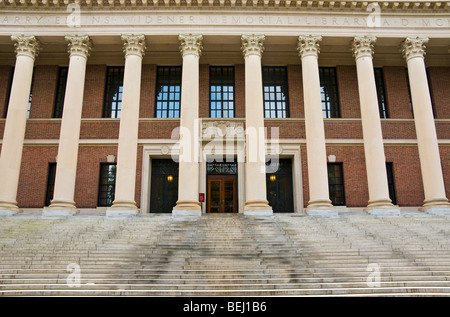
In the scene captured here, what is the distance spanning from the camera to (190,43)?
21266 millimetres

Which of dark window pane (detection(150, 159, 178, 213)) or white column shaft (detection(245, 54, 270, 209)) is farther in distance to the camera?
dark window pane (detection(150, 159, 178, 213))

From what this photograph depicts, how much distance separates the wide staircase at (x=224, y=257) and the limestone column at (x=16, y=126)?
2.81 m

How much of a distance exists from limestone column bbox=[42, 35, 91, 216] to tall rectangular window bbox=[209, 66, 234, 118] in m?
8.19

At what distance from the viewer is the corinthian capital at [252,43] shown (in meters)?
21.2

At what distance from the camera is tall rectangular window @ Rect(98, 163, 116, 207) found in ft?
76.2

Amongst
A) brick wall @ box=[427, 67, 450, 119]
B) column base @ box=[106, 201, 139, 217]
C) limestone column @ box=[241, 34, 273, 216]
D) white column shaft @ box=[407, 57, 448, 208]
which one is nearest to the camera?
column base @ box=[106, 201, 139, 217]

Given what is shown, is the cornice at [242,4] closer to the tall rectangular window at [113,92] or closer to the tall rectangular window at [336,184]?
the tall rectangular window at [113,92]

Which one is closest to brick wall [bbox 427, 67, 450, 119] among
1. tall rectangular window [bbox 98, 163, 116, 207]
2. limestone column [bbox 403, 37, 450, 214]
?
limestone column [bbox 403, 37, 450, 214]

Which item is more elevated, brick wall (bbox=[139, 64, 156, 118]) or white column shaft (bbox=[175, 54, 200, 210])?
brick wall (bbox=[139, 64, 156, 118])

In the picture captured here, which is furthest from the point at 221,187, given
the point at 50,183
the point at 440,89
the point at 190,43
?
the point at 440,89

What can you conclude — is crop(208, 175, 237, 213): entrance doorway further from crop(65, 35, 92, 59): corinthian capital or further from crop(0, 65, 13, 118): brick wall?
crop(0, 65, 13, 118): brick wall

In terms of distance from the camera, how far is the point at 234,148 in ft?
77.9
